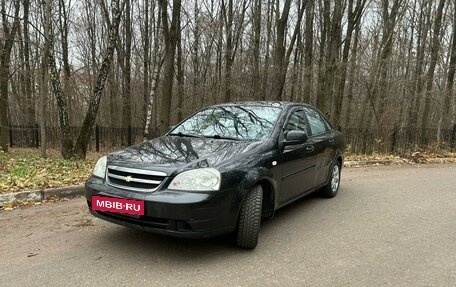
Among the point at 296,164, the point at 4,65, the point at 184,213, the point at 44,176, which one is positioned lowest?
the point at 44,176

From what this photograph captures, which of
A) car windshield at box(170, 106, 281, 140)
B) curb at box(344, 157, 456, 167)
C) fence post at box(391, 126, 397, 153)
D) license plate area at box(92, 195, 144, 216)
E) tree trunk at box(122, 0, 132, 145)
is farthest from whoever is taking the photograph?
tree trunk at box(122, 0, 132, 145)

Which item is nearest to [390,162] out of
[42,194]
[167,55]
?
[167,55]

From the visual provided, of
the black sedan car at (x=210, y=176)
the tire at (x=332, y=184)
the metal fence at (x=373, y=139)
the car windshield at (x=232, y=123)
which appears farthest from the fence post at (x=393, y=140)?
the car windshield at (x=232, y=123)

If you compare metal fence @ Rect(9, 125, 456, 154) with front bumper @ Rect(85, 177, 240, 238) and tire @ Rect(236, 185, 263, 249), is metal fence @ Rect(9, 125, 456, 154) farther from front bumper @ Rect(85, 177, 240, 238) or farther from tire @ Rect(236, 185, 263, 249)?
front bumper @ Rect(85, 177, 240, 238)

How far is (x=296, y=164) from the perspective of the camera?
15.6ft

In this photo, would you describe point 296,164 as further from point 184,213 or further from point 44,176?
point 44,176

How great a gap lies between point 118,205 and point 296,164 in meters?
2.34

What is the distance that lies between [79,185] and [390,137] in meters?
10.2

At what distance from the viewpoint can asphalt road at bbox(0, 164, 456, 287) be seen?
3244mm

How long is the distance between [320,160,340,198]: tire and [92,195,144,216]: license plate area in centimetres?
371

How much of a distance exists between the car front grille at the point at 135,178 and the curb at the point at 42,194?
2.59 meters

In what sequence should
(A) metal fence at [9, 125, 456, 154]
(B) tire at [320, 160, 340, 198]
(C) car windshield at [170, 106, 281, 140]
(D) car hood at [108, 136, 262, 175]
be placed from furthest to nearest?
(A) metal fence at [9, 125, 456, 154] → (B) tire at [320, 160, 340, 198] → (C) car windshield at [170, 106, 281, 140] → (D) car hood at [108, 136, 262, 175]

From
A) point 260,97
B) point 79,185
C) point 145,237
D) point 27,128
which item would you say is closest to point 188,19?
point 260,97

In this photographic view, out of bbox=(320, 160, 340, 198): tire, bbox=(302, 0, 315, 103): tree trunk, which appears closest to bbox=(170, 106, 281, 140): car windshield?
bbox=(320, 160, 340, 198): tire
